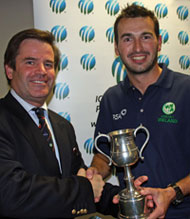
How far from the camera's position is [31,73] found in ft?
7.12

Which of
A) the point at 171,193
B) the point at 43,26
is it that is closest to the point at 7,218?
the point at 171,193

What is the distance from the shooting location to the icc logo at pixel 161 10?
2.99 m

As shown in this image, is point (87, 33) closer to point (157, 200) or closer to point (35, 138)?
point (35, 138)

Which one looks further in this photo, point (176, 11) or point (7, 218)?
point (176, 11)

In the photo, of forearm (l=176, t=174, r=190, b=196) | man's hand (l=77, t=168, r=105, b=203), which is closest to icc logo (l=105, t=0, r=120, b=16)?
man's hand (l=77, t=168, r=105, b=203)

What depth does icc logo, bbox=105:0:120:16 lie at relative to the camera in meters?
2.87

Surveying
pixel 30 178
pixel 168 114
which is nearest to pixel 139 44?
pixel 168 114

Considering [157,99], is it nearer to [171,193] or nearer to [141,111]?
[141,111]

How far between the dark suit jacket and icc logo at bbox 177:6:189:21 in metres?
2.11

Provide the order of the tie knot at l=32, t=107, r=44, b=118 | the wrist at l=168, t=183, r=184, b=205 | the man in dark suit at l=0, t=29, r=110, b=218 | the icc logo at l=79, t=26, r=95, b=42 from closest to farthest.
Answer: the man in dark suit at l=0, t=29, r=110, b=218 → the wrist at l=168, t=183, r=184, b=205 → the tie knot at l=32, t=107, r=44, b=118 → the icc logo at l=79, t=26, r=95, b=42

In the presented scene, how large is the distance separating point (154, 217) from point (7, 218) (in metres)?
0.95

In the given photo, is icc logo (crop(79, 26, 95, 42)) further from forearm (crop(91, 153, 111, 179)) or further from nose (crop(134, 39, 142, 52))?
forearm (crop(91, 153, 111, 179))

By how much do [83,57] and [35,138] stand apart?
1.19 meters

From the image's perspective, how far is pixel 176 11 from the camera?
3.08 meters
